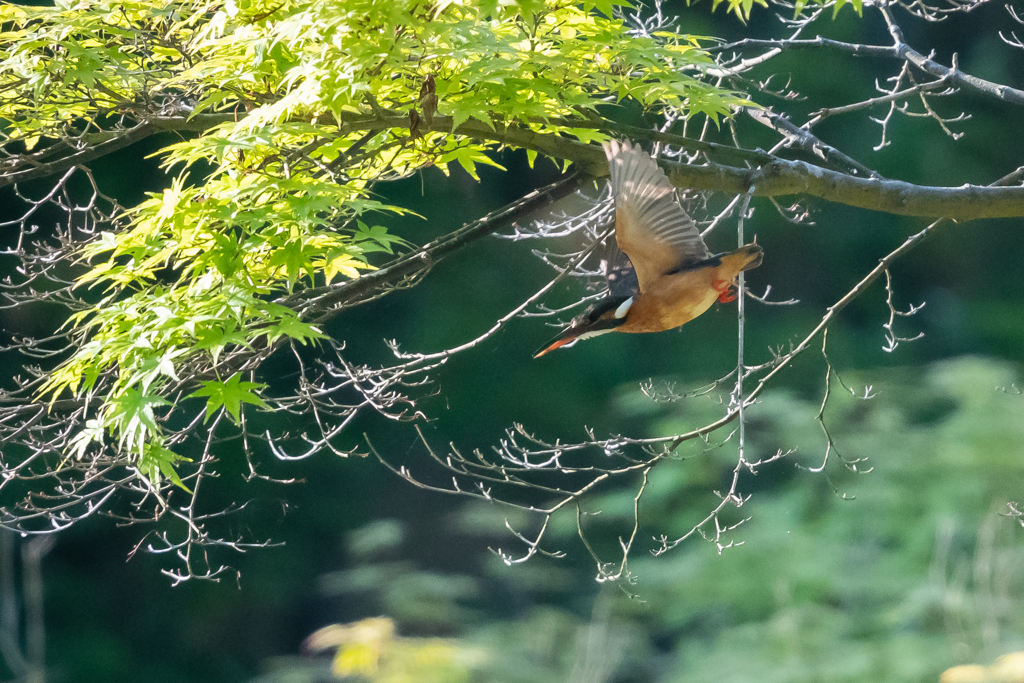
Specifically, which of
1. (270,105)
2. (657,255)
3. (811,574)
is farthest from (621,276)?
(811,574)

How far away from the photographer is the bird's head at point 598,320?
0.85 meters

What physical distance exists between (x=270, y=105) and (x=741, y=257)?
56cm

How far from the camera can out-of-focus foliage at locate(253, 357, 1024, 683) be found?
2.33 meters

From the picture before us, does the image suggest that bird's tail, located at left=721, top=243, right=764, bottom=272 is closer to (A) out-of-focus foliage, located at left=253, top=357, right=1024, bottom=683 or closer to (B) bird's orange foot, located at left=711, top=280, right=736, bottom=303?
(B) bird's orange foot, located at left=711, top=280, right=736, bottom=303

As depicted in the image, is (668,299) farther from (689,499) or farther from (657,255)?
(689,499)

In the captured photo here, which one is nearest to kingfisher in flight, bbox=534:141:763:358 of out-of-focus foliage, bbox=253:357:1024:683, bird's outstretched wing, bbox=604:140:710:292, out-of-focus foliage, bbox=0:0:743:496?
bird's outstretched wing, bbox=604:140:710:292

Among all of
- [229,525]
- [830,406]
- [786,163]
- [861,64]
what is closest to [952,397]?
[830,406]

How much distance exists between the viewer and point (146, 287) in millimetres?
1068

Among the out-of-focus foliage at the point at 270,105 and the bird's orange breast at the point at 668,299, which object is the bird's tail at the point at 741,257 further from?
the out-of-focus foliage at the point at 270,105

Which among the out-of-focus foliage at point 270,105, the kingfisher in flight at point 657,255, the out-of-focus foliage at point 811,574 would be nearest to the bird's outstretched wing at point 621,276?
the kingfisher in flight at point 657,255

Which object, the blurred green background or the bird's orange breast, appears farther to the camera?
the blurred green background

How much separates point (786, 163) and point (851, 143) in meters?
2.29

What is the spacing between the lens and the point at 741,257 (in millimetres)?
895

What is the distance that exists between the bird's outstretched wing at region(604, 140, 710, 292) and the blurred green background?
169cm
